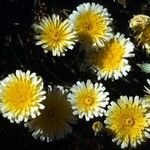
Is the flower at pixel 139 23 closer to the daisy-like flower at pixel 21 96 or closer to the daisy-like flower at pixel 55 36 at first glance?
the daisy-like flower at pixel 55 36

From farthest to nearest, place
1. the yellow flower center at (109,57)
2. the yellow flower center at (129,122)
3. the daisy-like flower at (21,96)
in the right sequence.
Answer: the yellow flower center at (109,57), the yellow flower center at (129,122), the daisy-like flower at (21,96)

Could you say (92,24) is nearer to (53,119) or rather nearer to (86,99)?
(86,99)

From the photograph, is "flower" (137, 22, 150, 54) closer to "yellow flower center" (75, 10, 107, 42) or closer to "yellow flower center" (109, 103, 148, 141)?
"yellow flower center" (75, 10, 107, 42)

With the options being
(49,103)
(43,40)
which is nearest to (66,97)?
(49,103)

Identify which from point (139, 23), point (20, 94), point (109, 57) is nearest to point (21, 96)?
point (20, 94)

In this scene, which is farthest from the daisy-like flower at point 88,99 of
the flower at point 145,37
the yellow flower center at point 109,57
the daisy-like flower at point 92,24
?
the flower at point 145,37

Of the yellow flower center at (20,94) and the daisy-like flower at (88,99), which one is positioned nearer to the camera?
the yellow flower center at (20,94)
